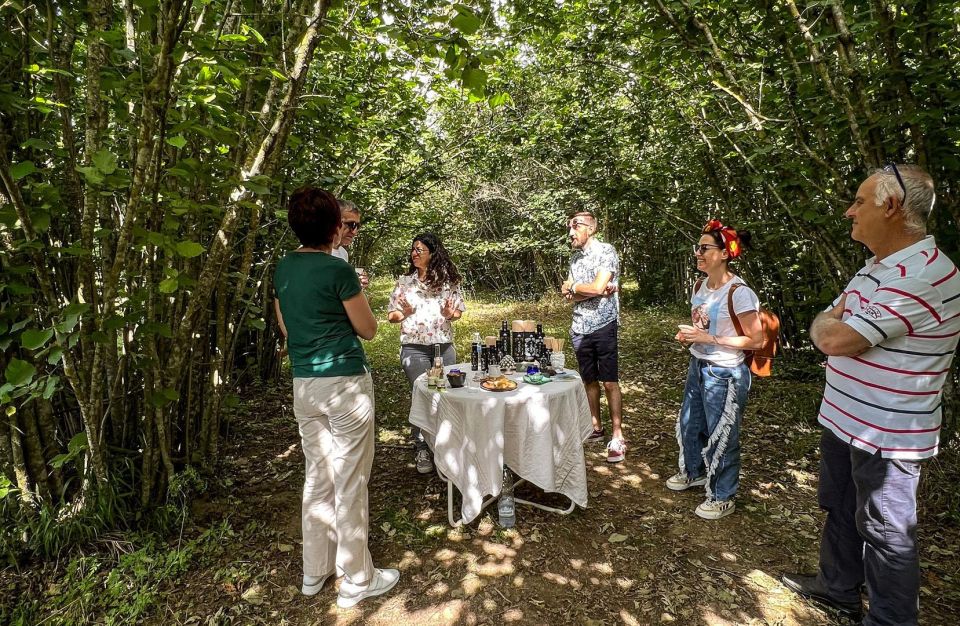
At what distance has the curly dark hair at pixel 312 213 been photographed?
213 centimetres

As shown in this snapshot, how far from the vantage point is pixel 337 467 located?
2.26 meters

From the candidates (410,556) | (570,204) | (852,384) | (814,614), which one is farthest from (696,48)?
(570,204)

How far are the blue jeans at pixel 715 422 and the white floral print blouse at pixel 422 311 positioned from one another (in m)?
1.74

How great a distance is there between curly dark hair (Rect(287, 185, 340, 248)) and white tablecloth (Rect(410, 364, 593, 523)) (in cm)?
123

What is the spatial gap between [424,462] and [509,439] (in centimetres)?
112

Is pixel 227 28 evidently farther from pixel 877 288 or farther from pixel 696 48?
pixel 877 288

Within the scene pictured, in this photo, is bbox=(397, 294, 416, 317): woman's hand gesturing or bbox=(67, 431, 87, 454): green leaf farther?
bbox=(397, 294, 416, 317): woman's hand gesturing

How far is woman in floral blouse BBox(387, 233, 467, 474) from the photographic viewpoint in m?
3.61

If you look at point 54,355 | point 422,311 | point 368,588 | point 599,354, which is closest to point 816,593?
point 599,354

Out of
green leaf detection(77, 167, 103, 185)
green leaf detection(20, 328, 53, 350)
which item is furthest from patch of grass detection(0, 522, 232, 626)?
green leaf detection(77, 167, 103, 185)

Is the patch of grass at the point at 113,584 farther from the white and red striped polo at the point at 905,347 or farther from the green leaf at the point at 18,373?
the white and red striped polo at the point at 905,347

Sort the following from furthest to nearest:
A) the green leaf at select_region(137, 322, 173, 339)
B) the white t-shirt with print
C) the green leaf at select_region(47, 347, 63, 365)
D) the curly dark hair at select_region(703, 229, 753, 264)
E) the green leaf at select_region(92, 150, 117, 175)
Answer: the curly dark hair at select_region(703, 229, 753, 264) → the white t-shirt with print → the green leaf at select_region(137, 322, 173, 339) → the green leaf at select_region(47, 347, 63, 365) → the green leaf at select_region(92, 150, 117, 175)

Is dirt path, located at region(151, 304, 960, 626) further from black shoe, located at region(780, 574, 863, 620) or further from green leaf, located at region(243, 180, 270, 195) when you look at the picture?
green leaf, located at region(243, 180, 270, 195)

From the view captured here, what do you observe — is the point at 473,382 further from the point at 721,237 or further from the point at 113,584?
the point at 113,584
